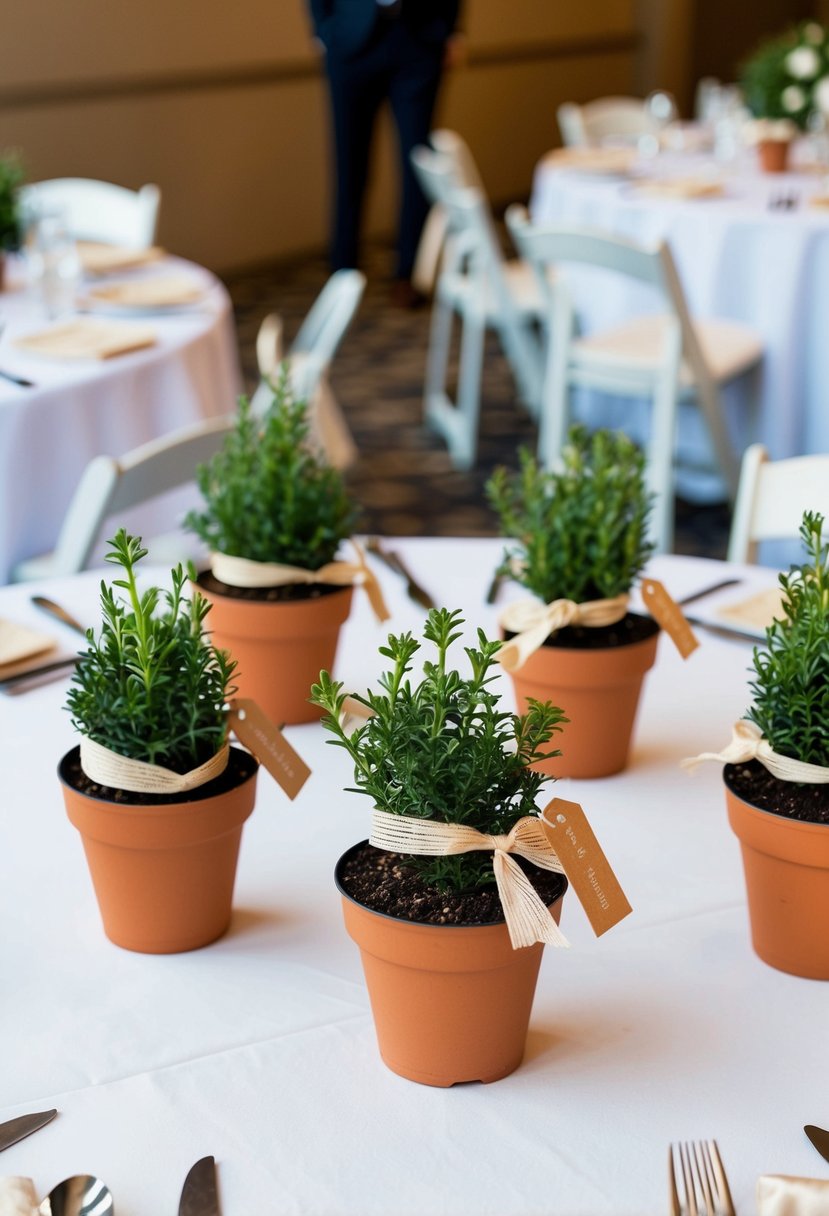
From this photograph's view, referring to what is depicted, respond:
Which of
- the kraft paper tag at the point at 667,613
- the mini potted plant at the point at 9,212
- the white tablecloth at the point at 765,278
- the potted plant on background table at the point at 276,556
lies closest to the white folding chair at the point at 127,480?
the potted plant on background table at the point at 276,556

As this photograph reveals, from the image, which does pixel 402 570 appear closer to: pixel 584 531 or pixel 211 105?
pixel 584 531

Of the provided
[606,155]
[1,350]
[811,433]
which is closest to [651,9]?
[606,155]

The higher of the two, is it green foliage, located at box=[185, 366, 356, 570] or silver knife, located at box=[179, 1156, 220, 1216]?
green foliage, located at box=[185, 366, 356, 570]

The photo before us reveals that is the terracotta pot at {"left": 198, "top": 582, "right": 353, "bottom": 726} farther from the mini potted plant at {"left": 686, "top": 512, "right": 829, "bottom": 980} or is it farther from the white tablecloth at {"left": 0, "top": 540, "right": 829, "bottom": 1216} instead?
the mini potted plant at {"left": 686, "top": 512, "right": 829, "bottom": 980}

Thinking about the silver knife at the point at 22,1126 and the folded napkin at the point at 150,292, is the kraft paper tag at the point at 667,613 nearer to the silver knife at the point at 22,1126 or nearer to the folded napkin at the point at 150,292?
the silver knife at the point at 22,1126

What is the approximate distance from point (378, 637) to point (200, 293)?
1.87 meters

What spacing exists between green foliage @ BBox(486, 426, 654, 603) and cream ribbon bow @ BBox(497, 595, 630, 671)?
13mm


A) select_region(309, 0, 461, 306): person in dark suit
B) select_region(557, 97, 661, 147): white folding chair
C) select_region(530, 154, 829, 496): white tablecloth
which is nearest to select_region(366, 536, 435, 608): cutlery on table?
select_region(530, 154, 829, 496): white tablecloth

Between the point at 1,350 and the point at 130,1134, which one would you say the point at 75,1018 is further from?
the point at 1,350

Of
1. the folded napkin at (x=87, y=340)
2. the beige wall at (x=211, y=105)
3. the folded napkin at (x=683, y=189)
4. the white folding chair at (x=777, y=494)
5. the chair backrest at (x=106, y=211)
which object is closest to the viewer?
the white folding chair at (x=777, y=494)

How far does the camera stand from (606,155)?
5180 mm

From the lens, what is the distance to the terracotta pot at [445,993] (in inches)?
31.1

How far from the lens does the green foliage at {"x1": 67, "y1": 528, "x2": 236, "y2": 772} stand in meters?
0.93

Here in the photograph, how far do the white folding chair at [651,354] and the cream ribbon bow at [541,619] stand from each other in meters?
2.04
